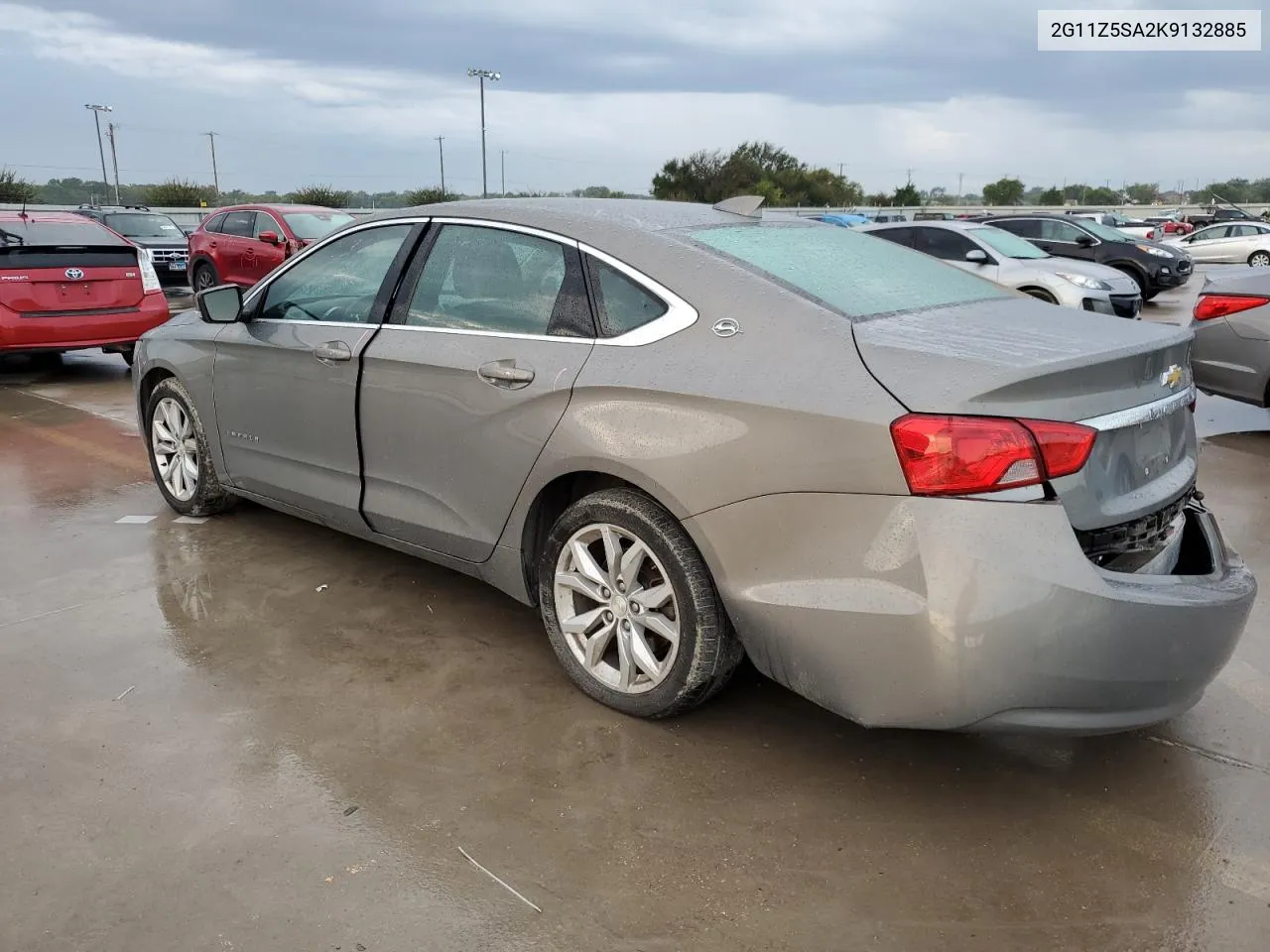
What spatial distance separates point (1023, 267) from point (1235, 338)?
5066 millimetres

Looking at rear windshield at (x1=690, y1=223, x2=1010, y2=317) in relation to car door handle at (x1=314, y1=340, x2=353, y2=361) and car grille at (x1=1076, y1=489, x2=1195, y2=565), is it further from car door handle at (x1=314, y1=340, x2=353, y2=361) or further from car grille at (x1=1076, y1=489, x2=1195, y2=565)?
car door handle at (x1=314, y1=340, x2=353, y2=361)

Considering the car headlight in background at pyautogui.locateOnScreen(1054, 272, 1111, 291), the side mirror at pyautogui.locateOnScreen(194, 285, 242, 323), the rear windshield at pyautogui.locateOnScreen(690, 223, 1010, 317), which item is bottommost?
the car headlight in background at pyautogui.locateOnScreen(1054, 272, 1111, 291)

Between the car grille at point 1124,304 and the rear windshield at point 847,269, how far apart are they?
8721 mm

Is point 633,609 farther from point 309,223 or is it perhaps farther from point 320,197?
point 320,197

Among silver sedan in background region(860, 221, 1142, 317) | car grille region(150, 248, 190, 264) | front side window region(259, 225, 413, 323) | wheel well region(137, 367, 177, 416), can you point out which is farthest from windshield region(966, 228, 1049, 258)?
car grille region(150, 248, 190, 264)

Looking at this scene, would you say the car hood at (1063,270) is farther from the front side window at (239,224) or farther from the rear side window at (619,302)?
the front side window at (239,224)

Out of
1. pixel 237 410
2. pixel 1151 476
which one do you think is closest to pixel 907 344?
pixel 1151 476

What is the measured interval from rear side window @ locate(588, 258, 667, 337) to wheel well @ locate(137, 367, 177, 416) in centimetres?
292

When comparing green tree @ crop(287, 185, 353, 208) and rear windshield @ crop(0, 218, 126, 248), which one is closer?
rear windshield @ crop(0, 218, 126, 248)

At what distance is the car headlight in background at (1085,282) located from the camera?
1127 cm

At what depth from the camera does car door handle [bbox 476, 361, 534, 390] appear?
3.29m

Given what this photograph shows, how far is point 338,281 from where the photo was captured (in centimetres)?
421

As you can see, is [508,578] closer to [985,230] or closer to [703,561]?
[703,561]

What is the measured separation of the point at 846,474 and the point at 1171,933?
49.9 inches
